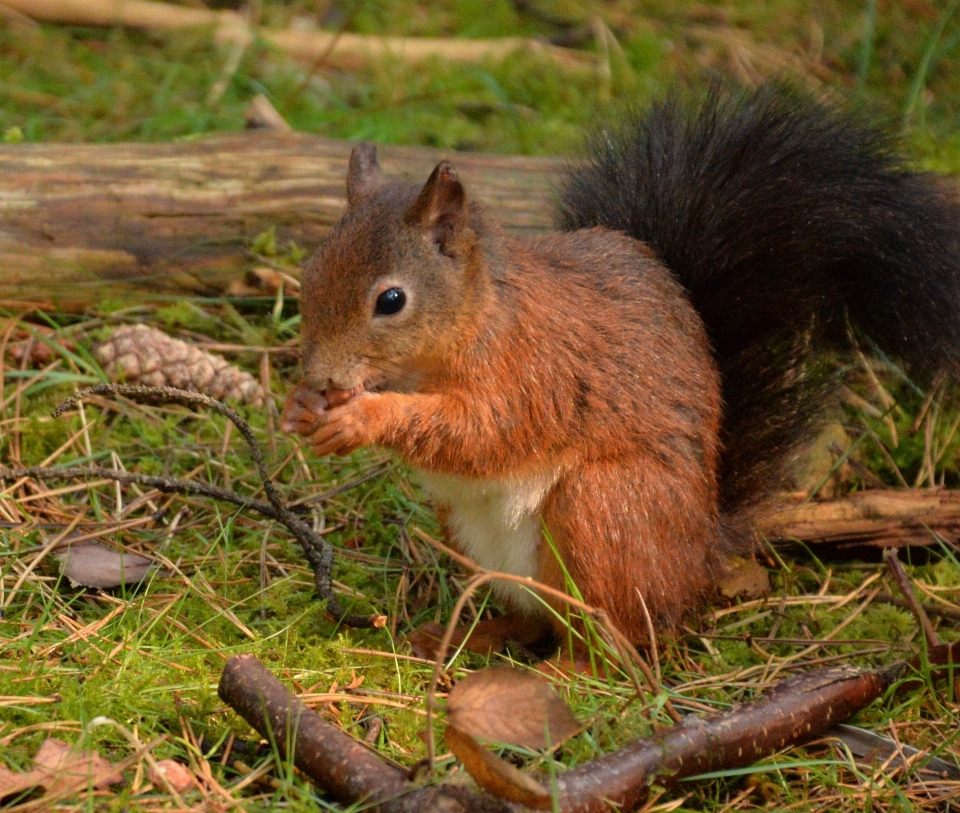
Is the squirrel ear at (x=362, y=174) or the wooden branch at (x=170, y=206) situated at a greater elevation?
the squirrel ear at (x=362, y=174)

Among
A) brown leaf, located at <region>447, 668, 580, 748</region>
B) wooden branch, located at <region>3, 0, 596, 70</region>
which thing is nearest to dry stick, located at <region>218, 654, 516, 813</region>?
brown leaf, located at <region>447, 668, 580, 748</region>

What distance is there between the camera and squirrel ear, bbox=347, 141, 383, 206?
242cm

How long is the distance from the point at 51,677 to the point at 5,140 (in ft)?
7.21

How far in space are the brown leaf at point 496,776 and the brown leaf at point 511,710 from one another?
0.04 meters

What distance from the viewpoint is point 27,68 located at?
456 centimetres

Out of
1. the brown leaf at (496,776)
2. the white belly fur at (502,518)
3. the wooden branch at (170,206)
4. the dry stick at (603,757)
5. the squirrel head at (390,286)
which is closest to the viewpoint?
the brown leaf at (496,776)

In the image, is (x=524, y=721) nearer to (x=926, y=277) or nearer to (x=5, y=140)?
(x=926, y=277)

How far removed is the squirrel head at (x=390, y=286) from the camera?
221 cm

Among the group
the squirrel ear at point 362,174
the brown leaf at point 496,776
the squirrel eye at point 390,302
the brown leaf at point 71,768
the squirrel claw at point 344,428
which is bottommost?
the brown leaf at point 71,768

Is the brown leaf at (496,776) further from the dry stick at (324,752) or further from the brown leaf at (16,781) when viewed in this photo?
the brown leaf at (16,781)

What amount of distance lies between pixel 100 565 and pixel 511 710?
1.11 metres

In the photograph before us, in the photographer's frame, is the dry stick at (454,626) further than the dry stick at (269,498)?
No

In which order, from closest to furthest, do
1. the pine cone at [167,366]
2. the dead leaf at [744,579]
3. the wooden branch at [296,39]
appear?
the dead leaf at [744,579] < the pine cone at [167,366] < the wooden branch at [296,39]

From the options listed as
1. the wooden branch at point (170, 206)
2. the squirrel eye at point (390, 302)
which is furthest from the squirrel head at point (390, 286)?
the wooden branch at point (170, 206)
